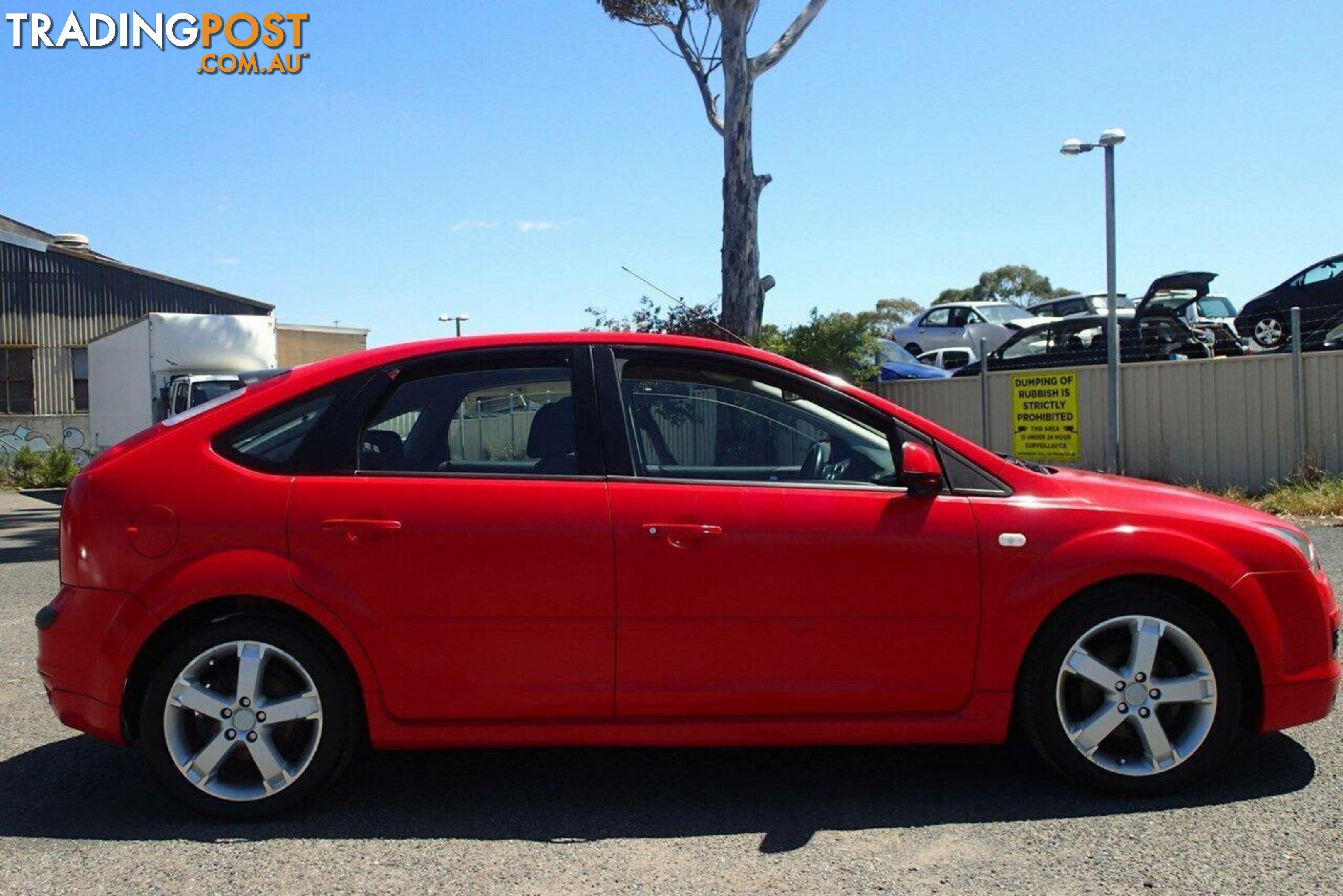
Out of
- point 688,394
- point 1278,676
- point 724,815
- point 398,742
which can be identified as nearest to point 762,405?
point 688,394

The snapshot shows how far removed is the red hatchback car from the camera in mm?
3922

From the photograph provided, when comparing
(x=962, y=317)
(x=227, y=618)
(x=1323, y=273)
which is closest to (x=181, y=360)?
(x=962, y=317)

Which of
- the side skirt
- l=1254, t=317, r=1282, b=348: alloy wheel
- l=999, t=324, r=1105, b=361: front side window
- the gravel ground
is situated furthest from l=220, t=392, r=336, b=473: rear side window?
l=1254, t=317, r=1282, b=348: alloy wheel

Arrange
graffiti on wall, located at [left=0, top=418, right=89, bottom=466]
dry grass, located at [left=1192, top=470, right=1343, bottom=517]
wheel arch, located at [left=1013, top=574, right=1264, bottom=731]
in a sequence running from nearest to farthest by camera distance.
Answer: wheel arch, located at [left=1013, top=574, right=1264, bottom=731] < dry grass, located at [left=1192, top=470, right=1343, bottom=517] < graffiti on wall, located at [left=0, top=418, right=89, bottom=466]

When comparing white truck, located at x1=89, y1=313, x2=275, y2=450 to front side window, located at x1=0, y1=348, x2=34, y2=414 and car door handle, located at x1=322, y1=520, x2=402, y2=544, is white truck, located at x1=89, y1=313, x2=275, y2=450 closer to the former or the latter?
front side window, located at x1=0, y1=348, x2=34, y2=414

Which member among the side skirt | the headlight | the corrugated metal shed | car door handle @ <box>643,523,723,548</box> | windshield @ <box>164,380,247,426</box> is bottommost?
the side skirt

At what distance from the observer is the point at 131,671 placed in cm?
396

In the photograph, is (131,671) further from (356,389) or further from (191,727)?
(356,389)

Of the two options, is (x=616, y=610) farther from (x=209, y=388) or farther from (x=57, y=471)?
(x=57, y=471)

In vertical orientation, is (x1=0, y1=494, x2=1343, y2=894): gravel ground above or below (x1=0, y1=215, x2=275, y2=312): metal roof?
below

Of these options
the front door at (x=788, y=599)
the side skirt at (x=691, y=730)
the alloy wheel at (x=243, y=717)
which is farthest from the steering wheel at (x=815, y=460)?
the alloy wheel at (x=243, y=717)

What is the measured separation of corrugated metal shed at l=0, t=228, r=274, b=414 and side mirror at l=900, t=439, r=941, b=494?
30.2m

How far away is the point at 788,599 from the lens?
13.0ft

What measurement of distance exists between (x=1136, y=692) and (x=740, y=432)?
1.63 metres
